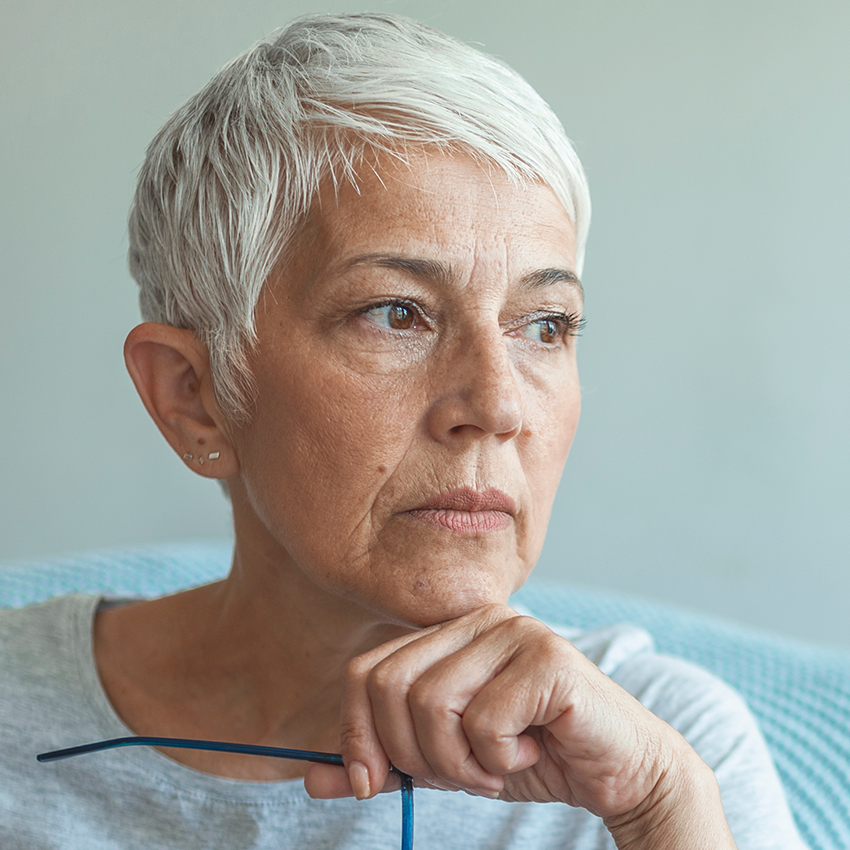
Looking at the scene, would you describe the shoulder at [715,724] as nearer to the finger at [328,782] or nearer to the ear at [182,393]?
the finger at [328,782]

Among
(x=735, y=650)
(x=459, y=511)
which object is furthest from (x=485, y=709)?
(x=735, y=650)

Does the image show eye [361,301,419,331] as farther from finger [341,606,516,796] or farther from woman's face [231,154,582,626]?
finger [341,606,516,796]

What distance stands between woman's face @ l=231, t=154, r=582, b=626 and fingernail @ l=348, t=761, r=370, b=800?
20 cm

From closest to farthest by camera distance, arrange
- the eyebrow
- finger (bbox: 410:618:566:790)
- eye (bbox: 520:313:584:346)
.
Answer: finger (bbox: 410:618:566:790)
the eyebrow
eye (bbox: 520:313:584:346)

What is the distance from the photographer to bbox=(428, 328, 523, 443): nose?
0.99 m

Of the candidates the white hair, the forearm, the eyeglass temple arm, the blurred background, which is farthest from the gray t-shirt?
the blurred background

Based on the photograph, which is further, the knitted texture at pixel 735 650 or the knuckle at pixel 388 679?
the knitted texture at pixel 735 650

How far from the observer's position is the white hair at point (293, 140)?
1.07 metres

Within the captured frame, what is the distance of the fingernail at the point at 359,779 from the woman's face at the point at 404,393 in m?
0.20

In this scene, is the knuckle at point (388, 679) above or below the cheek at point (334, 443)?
below

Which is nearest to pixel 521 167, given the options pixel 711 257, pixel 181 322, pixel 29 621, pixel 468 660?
pixel 181 322

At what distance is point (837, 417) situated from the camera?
8.48 feet

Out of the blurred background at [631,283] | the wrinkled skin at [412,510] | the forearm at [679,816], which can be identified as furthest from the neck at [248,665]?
the blurred background at [631,283]

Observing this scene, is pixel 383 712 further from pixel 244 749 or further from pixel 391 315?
pixel 391 315
